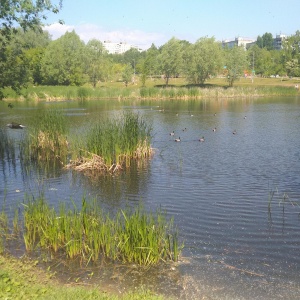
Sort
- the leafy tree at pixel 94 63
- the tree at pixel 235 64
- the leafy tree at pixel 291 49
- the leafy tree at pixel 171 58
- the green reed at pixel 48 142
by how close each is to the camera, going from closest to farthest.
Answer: the green reed at pixel 48 142 < the leafy tree at pixel 94 63 < the tree at pixel 235 64 < the leafy tree at pixel 171 58 < the leafy tree at pixel 291 49

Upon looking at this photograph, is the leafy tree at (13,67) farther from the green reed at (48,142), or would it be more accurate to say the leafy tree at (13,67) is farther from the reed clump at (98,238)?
the reed clump at (98,238)

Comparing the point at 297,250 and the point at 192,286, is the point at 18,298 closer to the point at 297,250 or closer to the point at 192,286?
the point at 192,286

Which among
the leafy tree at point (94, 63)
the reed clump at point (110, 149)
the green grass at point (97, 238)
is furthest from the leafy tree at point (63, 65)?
the green grass at point (97, 238)

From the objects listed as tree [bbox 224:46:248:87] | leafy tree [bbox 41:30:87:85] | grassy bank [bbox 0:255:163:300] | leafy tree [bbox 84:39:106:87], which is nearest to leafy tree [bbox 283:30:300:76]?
tree [bbox 224:46:248:87]

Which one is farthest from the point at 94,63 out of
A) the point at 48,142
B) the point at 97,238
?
the point at 97,238

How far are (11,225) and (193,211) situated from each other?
15.6 feet

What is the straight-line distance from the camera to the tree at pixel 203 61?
273 feet

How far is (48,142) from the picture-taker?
18203 millimetres

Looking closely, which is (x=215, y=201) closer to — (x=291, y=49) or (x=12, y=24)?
(x=12, y=24)

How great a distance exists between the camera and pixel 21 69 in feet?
61.6

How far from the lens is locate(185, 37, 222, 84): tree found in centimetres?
8306

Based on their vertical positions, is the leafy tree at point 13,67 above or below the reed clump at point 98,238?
above

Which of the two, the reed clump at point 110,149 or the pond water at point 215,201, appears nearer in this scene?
the pond water at point 215,201

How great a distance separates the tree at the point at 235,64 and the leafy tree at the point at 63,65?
31681mm
